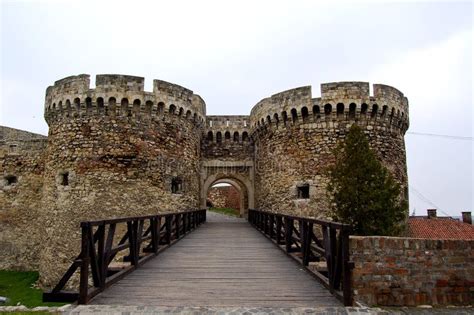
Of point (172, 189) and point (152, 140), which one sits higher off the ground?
point (152, 140)

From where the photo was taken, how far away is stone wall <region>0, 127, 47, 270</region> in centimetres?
1371

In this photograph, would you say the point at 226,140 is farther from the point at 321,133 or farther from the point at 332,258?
the point at 332,258

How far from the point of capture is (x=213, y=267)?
5660mm

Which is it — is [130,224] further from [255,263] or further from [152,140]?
[152,140]

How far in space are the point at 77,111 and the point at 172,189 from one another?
13.0 feet

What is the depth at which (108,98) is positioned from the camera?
1102 centimetres

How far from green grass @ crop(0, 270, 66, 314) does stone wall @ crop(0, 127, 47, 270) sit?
1.95 feet

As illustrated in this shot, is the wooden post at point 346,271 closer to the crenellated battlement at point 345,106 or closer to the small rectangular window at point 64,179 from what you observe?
the crenellated battlement at point 345,106

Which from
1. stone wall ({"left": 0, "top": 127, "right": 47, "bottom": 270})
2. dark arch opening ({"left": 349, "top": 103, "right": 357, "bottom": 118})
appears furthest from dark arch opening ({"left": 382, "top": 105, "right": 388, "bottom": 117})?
stone wall ({"left": 0, "top": 127, "right": 47, "bottom": 270})

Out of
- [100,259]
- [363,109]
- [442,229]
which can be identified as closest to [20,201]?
[100,259]

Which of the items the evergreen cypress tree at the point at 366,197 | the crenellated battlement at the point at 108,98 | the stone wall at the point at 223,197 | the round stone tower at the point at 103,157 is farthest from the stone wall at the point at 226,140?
the stone wall at the point at 223,197

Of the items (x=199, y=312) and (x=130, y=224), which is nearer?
(x=199, y=312)

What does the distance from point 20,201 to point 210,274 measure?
474 inches

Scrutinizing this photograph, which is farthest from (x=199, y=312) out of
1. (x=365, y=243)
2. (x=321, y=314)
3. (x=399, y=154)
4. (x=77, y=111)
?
(x=399, y=154)
